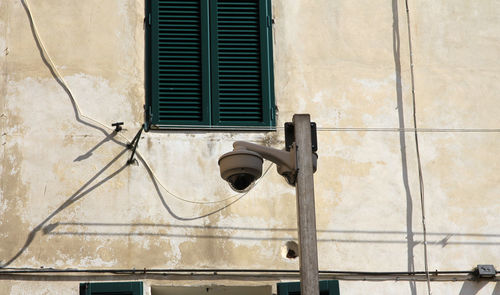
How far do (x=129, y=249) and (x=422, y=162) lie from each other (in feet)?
10.1

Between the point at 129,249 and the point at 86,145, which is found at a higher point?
the point at 86,145

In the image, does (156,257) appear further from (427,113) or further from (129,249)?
(427,113)

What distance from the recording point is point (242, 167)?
9797 millimetres

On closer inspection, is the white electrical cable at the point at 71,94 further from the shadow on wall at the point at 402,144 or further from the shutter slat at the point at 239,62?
the shadow on wall at the point at 402,144

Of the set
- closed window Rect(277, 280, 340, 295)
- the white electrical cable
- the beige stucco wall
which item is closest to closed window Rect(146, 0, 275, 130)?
the beige stucco wall

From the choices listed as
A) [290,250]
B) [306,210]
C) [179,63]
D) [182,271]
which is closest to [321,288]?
[290,250]

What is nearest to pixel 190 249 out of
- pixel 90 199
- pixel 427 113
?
pixel 90 199

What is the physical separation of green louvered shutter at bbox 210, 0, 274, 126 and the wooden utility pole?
250cm

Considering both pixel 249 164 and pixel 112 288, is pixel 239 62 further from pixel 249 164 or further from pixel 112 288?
pixel 249 164

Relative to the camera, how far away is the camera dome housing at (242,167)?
9.80 m

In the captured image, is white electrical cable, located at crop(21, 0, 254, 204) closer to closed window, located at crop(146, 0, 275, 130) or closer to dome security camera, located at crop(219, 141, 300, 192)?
closed window, located at crop(146, 0, 275, 130)

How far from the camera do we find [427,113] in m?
12.4

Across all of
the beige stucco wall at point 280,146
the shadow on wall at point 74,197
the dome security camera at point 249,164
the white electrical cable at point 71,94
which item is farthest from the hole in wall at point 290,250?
the dome security camera at point 249,164

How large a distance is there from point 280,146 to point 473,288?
2360 millimetres
